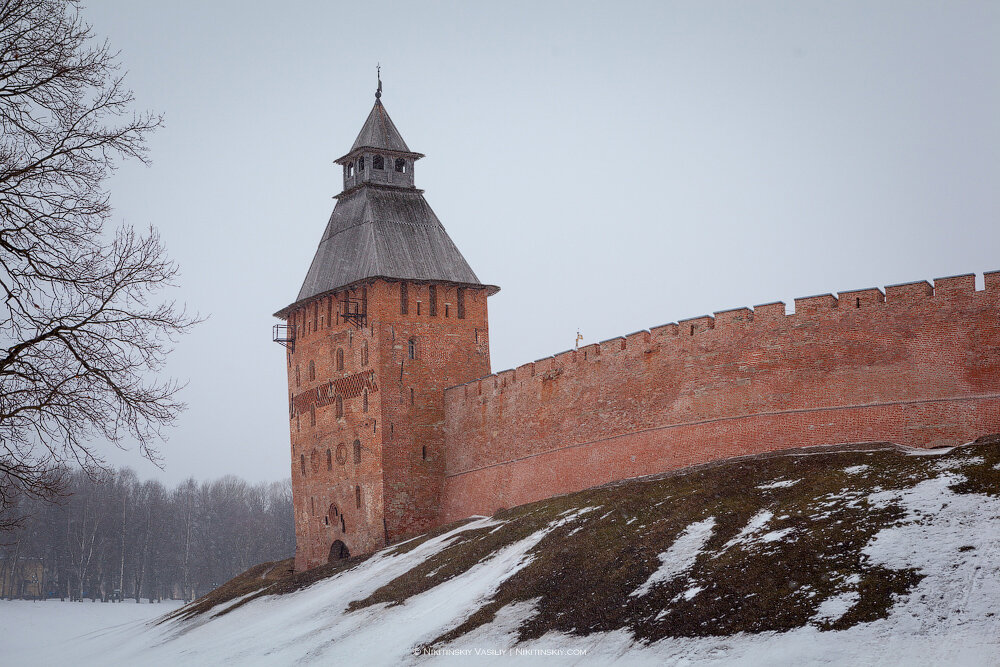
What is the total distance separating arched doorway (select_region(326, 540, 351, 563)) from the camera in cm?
3866

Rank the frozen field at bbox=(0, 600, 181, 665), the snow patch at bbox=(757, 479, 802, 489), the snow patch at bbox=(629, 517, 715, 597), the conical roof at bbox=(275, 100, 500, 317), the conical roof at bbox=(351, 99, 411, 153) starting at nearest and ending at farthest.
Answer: the snow patch at bbox=(629, 517, 715, 597) → the snow patch at bbox=(757, 479, 802, 489) → the conical roof at bbox=(275, 100, 500, 317) → the frozen field at bbox=(0, 600, 181, 665) → the conical roof at bbox=(351, 99, 411, 153)

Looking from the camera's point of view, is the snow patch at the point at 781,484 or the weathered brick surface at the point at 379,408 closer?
the snow patch at the point at 781,484

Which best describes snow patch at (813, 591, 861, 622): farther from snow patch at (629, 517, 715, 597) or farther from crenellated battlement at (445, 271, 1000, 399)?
crenellated battlement at (445, 271, 1000, 399)

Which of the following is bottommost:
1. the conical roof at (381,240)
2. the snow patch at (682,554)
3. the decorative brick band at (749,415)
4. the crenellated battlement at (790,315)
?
the snow patch at (682,554)

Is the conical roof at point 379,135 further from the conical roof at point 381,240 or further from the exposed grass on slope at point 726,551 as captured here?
the exposed grass on slope at point 726,551

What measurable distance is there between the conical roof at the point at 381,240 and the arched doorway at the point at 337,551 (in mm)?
9725

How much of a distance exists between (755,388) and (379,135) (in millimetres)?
23230

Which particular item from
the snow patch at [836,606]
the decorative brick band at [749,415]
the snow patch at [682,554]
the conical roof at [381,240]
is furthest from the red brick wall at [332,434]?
the snow patch at [836,606]

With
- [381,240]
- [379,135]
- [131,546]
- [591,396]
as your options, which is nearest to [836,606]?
[591,396]

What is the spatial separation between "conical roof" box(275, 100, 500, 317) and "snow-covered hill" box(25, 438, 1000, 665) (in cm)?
1249

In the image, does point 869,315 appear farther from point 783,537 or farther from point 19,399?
point 19,399

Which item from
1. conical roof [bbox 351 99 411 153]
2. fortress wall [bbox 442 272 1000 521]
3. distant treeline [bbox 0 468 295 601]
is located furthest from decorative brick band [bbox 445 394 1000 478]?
distant treeline [bbox 0 468 295 601]

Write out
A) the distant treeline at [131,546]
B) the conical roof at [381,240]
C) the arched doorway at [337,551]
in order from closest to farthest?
the arched doorway at [337,551], the conical roof at [381,240], the distant treeline at [131,546]

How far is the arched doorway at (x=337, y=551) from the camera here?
3866 centimetres
